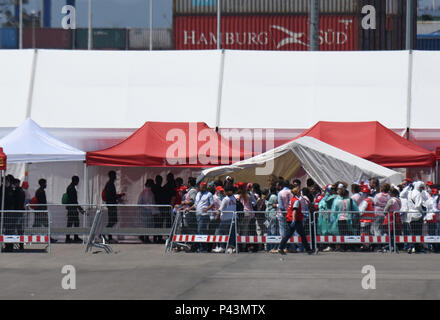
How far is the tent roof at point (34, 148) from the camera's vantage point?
75.3 feet

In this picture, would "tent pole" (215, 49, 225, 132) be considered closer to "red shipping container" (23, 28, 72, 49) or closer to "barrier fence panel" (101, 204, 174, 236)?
"barrier fence panel" (101, 204, 174, 236)

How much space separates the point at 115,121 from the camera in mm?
27938

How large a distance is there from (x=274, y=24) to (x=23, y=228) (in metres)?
43.8

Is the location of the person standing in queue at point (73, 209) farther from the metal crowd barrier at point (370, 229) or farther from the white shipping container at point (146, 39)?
the white shipping container at point (146, 39)

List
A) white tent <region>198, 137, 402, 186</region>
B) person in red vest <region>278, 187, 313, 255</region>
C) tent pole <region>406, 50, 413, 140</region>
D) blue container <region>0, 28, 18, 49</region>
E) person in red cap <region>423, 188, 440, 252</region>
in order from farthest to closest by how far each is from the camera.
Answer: blue container <region>0, 28, 18, 49</region>, tent pole <region>406, 50, 413, 140</region>, white tent <region>198, 137, 402, 186</region>, person in red cap <region>423, 188, 440, 252</region>, person in red vest <region>278, 187, 313, 255</region>

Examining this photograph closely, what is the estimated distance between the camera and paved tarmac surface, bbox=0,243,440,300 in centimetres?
1316

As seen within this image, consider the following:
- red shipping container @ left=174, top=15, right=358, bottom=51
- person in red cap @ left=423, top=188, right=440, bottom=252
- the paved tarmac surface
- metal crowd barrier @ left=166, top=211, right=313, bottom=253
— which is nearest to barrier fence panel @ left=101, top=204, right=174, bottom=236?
the paved tarmac surface

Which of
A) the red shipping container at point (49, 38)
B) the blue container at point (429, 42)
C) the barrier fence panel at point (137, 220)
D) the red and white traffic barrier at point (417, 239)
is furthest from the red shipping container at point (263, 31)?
the red shipping container at point (49, 38)

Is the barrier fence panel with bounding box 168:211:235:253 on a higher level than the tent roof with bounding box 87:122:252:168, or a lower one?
lower

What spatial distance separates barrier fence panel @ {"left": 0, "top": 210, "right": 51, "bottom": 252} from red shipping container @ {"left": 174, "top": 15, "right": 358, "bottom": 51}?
1644 inches

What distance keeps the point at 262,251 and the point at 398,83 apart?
10.2m

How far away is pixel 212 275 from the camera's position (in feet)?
51.8

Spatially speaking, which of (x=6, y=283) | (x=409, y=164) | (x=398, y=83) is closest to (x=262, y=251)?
(x=409, y=164)

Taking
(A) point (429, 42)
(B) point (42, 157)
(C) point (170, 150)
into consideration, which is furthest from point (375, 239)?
(A) point (429, 42)
